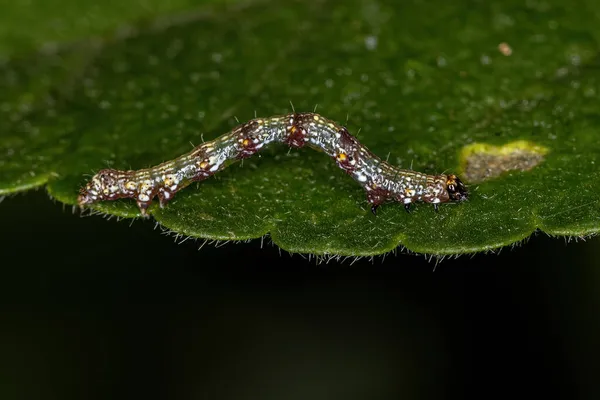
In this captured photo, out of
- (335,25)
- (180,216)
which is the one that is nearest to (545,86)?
(335,25)

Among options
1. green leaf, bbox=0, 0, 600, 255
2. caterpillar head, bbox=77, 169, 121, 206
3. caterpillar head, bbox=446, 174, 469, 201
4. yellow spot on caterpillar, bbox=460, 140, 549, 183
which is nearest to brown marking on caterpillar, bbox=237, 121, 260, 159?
green leaf, bbox=0, 0, 600, 255

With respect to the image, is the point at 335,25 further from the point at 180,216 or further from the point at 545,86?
the point at 180,216

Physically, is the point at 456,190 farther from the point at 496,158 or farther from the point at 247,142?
the point at 247,142

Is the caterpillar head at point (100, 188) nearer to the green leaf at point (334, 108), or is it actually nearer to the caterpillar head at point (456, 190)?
the green leaf at point (334, 108)

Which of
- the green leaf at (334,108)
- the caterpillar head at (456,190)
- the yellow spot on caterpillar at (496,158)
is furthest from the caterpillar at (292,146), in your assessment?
the yellow spot on caterpillar at (496,158)

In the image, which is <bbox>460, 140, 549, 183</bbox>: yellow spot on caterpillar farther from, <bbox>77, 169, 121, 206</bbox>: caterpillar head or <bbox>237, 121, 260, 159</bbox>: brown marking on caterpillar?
<bbox>77, 169, 121, 206</bbox>: caterpillar head

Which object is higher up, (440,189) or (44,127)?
(44,127)
